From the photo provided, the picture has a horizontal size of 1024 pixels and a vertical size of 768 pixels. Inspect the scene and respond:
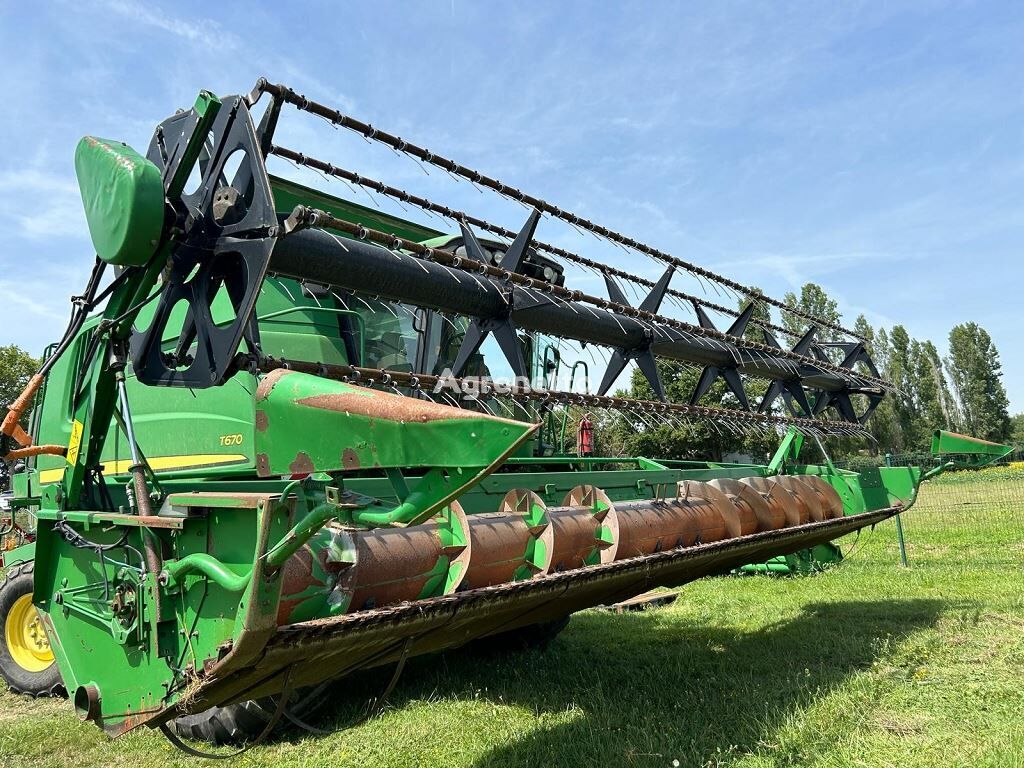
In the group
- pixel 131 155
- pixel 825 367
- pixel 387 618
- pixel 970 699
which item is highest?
pixel 131 155

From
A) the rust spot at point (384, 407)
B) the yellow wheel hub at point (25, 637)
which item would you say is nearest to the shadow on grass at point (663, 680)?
the rust spot at point (384, 407)

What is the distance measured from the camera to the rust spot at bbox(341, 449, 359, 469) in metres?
2.06

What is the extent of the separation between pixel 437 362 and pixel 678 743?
2.41 metres

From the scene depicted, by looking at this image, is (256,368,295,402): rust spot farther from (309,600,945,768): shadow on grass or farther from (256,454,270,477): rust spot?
(309,600,945,768): shadow on grass

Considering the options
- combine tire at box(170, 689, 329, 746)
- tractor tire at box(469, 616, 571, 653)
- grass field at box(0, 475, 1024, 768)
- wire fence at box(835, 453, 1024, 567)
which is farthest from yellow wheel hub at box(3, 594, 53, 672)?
wire fence at box(835, 453, 1024, 567)

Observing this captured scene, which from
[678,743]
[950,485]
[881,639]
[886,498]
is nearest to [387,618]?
[678,743]

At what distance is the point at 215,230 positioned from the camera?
296 cm

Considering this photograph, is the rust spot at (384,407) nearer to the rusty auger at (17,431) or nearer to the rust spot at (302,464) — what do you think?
the rust spot at (302,464)

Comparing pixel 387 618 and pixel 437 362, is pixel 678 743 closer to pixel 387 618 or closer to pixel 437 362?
pixel 387 618

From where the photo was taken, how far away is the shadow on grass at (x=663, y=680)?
363 cm

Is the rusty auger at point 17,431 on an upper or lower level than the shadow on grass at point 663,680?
upper

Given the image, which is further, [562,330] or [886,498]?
[886,498]

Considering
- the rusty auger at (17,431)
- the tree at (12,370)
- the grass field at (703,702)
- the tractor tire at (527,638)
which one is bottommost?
the grass field at (703,702)

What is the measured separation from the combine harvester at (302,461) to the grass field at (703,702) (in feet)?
1.90
